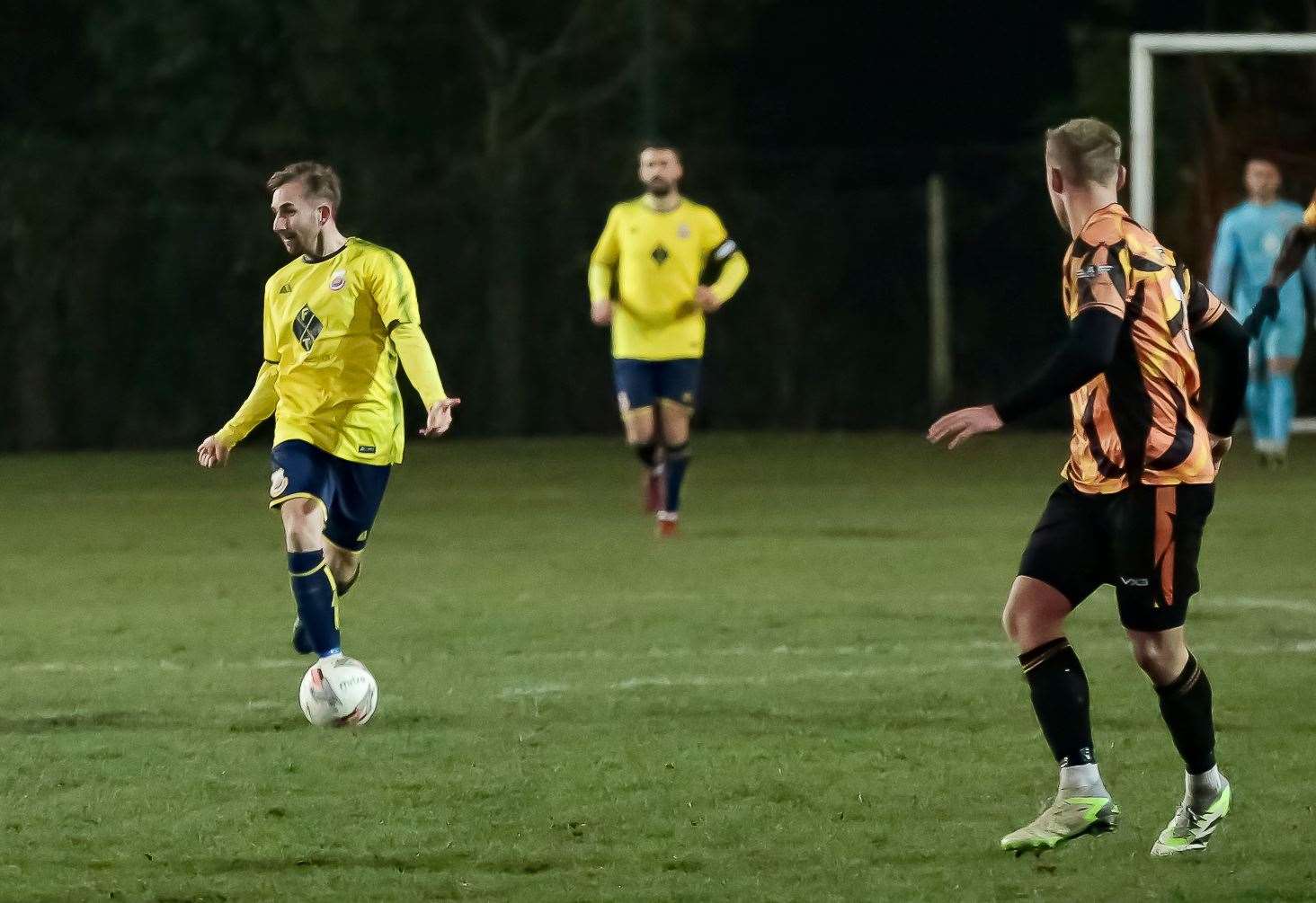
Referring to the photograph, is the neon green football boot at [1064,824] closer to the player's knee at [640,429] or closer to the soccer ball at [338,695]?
the soccer ball at [338,695]

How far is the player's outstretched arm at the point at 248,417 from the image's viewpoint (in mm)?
7793

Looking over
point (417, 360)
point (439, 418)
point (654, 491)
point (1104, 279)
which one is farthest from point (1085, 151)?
point (654, 491)

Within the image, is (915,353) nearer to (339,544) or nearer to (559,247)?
(559,247)

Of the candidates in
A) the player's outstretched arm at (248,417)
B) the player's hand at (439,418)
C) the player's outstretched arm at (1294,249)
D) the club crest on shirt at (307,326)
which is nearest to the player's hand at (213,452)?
the player's outstretched arm at (248,417)

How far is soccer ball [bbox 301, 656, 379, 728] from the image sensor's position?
23.9 ft

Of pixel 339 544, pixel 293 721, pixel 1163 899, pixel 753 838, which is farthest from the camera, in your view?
pixel 339 544

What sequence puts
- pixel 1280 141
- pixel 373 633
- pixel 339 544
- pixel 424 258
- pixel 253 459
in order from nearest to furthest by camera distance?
pixel 339 544 → pixel 373 633 → pixel 1280 141 → pixel 253 459 → pixel 424 258

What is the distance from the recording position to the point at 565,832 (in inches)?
233

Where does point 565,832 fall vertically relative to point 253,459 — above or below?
above

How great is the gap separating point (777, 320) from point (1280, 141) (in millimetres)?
5455

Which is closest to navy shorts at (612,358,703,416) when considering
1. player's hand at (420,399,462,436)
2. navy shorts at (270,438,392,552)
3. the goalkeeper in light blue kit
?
the goalkeeper in light blue kit

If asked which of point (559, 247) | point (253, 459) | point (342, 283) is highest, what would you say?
point (342, 283)

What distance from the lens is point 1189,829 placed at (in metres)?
5.66

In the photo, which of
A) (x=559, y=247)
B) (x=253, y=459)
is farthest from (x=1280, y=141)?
(x=253, y=459)
